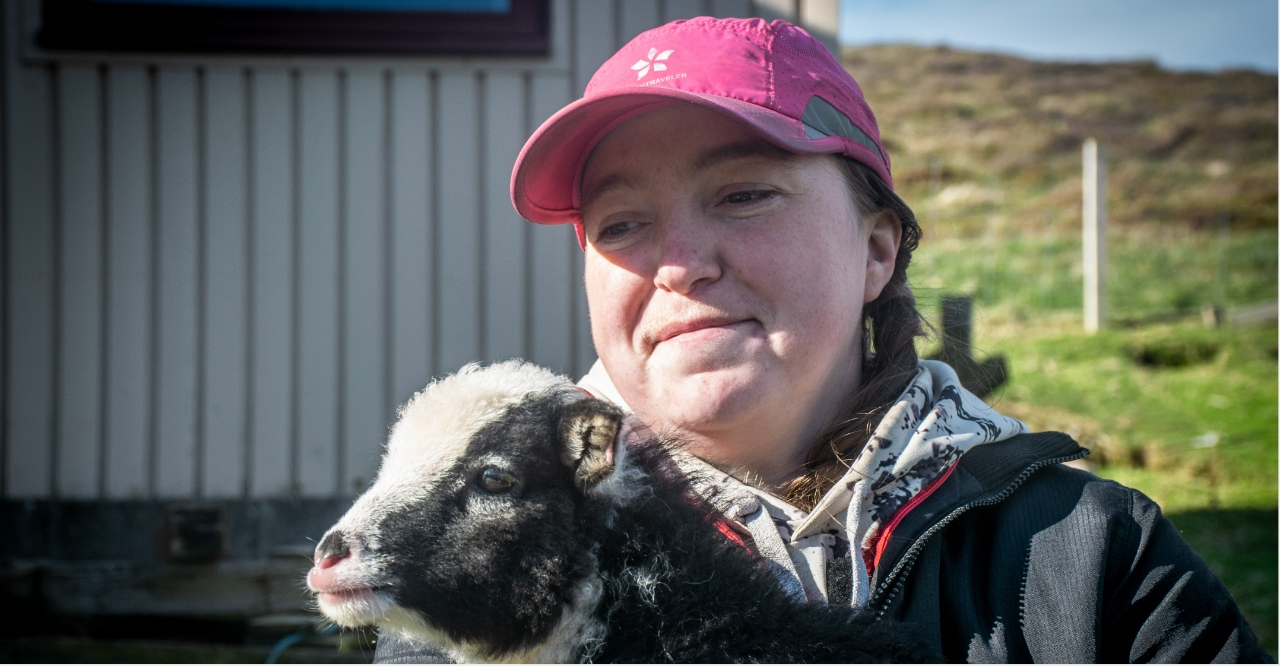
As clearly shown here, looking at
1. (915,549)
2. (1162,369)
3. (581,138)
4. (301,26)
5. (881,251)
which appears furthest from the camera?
(1162,369)

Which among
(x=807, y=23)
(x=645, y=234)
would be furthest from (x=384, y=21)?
(x=645, y=234)

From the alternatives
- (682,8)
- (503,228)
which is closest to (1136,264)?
(682,8)

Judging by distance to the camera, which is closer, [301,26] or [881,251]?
[881,251]

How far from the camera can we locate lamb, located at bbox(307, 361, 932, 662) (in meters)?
1.38

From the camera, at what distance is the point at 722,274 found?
1719mm

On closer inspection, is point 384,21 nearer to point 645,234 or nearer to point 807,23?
point 807,23

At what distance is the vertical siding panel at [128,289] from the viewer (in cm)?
464

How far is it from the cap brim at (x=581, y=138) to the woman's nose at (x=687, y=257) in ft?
0.79

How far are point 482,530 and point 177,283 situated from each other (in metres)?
4.16

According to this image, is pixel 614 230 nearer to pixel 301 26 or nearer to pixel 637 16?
pixel 637 16

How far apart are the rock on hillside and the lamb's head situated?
17.3 meters

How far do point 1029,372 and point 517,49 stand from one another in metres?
7.73

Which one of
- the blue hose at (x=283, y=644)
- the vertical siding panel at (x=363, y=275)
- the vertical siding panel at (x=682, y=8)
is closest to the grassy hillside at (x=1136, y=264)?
the vertical siding panel at (x=682, y=8)

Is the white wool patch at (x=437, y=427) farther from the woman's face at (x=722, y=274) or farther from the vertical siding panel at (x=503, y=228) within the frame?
the vertical siding panel at (x=503, y=228)
